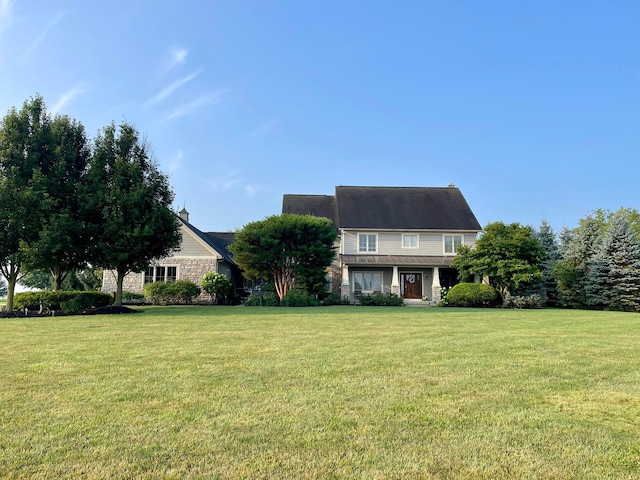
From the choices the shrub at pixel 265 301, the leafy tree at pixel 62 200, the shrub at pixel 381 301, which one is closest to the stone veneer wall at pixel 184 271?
A: the shrub at pixel 265 301

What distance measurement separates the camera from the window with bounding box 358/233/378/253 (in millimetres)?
28125

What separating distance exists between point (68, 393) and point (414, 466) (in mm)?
3559

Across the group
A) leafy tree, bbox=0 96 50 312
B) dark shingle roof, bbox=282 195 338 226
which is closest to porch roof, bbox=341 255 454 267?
dark shingle roof, bbox=282 195 338 226

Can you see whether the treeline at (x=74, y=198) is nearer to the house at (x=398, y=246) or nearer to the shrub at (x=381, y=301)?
the shrub at (x=381, y=301)

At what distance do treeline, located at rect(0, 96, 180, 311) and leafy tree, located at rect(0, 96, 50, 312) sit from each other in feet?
0.10

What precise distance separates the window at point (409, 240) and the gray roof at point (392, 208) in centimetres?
58

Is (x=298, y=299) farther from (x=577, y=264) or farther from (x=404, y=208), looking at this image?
(x=577, y=264)

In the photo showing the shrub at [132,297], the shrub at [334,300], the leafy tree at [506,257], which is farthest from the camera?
the shrub at [132,297]

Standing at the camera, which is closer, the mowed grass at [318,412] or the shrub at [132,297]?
the mowed grass at [318,412]

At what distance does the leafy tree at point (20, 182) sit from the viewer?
1553 centimetres

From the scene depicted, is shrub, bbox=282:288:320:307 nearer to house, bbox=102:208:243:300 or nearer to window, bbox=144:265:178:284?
house, bbox=102:208:243:300

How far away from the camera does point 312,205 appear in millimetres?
31297

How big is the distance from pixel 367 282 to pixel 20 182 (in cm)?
2000

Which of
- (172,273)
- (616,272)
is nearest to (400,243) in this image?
(616,272)
